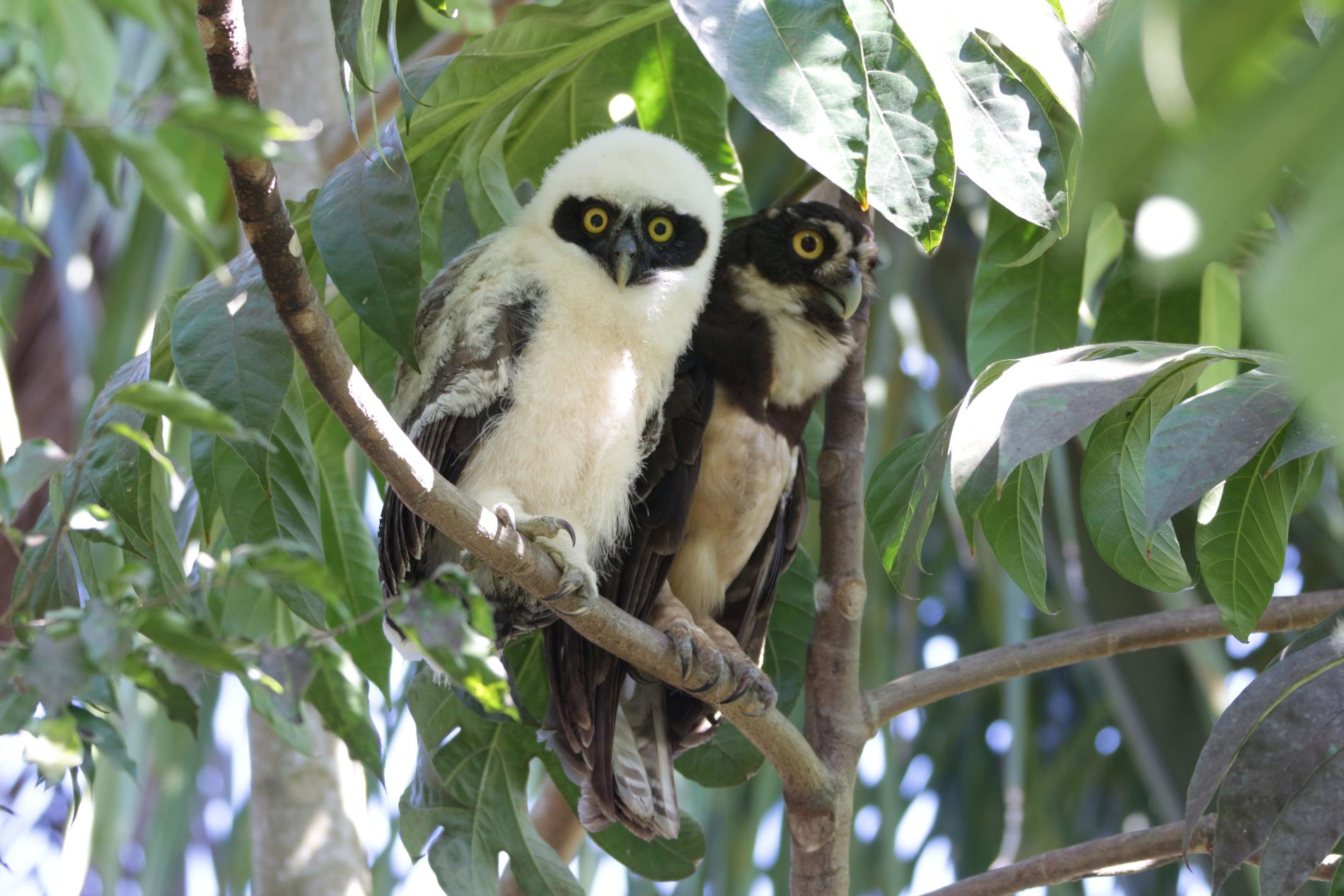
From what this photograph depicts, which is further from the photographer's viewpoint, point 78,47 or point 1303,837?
point 78,47

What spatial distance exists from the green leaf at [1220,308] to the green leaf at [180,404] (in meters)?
1.97

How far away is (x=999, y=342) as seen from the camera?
2.24m

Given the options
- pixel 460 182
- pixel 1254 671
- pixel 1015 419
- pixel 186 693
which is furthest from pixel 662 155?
pixel 1254 671

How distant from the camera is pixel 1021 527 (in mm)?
1578

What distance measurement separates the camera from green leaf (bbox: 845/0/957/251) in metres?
1.37

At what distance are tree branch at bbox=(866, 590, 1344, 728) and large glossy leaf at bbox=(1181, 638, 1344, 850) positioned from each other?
46 centimetres

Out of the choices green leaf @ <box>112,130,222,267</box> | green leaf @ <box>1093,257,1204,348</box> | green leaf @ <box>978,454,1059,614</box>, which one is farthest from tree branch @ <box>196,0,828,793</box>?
green leaf @ <box>1093,257,1204,348</box>

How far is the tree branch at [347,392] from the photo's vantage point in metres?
1.07

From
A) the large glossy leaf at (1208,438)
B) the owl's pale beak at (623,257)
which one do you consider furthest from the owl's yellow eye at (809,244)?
the large glossy leaf at (1208,438)

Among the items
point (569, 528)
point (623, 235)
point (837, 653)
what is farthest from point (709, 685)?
point (623, 235)

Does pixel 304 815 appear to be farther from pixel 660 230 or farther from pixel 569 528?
pixel 660 230

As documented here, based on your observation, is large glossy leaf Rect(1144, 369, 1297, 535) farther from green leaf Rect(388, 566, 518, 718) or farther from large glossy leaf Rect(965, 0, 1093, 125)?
green leaf Rect(388, 566, 518, 718)

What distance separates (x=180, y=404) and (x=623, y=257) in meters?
1.24

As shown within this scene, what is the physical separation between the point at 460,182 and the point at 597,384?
0.59 m
